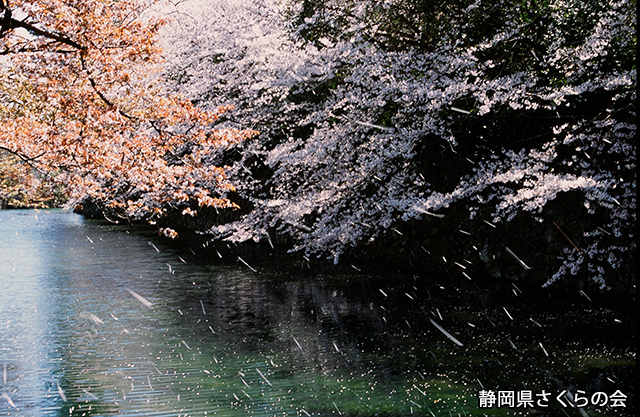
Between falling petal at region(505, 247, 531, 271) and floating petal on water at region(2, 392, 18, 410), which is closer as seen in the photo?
floating petal on water at region(2, 392, 18, 410)

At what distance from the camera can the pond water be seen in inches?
231

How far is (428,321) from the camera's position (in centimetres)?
900

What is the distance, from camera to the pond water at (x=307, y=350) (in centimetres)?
586

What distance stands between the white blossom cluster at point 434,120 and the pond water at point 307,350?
1511mm

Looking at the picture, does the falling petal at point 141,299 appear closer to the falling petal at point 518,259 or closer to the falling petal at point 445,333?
the falling petal at point 445,333

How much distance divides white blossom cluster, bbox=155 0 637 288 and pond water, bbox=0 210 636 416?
4.96ft

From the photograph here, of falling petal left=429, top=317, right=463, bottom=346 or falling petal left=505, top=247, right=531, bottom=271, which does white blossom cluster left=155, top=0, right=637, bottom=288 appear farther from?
falling petal left=429, top=317, right=463, bottom=346

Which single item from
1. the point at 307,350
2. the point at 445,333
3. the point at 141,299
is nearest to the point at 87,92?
the point at 141,299

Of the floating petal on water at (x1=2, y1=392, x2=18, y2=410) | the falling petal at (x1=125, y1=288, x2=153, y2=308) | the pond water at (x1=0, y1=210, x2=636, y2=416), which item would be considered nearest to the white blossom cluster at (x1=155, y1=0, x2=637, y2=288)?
the pond water at (x1=0, y1=210, x2=636, y2=416)

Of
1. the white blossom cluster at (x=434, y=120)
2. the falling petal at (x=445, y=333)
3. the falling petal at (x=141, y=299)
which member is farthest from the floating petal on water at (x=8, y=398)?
the white blossom cluster at (x=434, y=120)

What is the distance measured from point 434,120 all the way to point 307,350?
16.2 ft

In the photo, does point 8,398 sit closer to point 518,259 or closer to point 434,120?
point 434,120

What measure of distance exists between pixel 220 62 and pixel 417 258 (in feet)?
28.9

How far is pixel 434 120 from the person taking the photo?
405 inches
